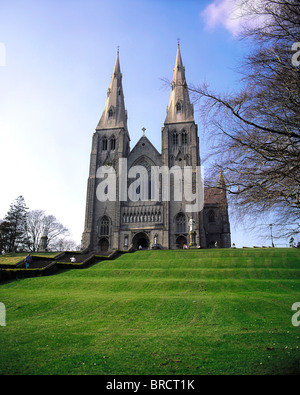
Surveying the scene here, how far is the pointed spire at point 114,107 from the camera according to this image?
51.6 meters

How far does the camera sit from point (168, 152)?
47.0 m

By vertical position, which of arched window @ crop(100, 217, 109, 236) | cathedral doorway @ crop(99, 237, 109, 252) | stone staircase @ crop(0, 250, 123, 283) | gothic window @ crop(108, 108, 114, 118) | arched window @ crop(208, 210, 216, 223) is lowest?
stone staircase @ crop(0, 250, 123, 283)

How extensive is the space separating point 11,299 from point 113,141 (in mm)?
39521

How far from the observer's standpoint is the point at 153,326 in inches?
349

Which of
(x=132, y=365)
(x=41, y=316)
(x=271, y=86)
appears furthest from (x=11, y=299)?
(x=271, y=86)

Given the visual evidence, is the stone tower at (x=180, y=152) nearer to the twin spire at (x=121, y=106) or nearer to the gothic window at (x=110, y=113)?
the twin spire at (x=121, y=106)

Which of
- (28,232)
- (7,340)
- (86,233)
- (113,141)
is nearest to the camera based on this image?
(7,340)

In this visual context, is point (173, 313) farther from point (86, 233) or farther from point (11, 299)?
point (86, 233)

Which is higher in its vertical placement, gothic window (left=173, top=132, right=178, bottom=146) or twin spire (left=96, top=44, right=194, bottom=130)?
twin spire (left=96, top=44, right=194, bottom=130)

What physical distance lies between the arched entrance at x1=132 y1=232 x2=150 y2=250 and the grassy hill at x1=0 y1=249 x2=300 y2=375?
24.4 m

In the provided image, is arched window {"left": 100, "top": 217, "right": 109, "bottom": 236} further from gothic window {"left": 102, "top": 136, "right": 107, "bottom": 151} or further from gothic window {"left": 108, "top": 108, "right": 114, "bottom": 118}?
gothic window {"left": 108, "top": 108, "right": 114, "bottom": 118}

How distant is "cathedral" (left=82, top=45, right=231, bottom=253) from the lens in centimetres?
4312

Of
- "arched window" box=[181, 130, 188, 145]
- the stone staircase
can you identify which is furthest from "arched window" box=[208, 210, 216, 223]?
the stone staircase

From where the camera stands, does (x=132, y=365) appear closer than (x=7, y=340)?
Yes
